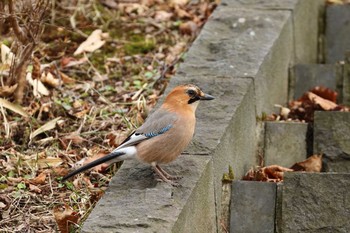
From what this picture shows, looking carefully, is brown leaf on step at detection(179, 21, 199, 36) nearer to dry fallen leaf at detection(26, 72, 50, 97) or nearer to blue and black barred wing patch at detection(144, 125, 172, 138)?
dry fallen leaf at detection(26, 72, 50, 97)

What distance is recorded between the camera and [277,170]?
235 inches

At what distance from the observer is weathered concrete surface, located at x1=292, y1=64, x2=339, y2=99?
708cm

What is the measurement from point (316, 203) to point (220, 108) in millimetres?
986

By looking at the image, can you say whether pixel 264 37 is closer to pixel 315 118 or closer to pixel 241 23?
pixel 241 23

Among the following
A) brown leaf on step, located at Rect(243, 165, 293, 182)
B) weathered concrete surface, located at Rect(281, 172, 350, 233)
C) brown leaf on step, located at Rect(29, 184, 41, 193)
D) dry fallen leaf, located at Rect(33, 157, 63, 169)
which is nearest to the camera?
weathered concrete surface, located at Rect(281, 172, 350, 233)

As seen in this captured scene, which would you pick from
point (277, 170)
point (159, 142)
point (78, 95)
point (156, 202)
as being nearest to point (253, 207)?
point (277, 170)

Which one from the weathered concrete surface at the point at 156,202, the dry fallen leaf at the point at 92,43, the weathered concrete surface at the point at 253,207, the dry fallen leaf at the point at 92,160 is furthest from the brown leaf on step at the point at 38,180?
the dry fallen leaf at the point at 92,43

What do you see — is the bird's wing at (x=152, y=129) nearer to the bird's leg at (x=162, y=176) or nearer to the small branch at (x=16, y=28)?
the bird's leg at (x=162, y=176)

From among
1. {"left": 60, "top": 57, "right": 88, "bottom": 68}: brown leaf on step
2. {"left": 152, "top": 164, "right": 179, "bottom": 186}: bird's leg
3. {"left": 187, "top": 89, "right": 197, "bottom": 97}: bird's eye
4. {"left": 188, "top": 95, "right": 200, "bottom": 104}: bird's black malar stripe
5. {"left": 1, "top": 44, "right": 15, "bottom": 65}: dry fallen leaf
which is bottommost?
{"left": 60, "top": 57, "right": 88, "bottom": 68}: brown leaf on step

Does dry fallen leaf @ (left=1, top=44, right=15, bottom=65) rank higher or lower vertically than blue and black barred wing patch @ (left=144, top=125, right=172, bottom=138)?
lower

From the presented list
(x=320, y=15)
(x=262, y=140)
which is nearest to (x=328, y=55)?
(x=320, y=15)

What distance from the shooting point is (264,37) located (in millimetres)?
6844

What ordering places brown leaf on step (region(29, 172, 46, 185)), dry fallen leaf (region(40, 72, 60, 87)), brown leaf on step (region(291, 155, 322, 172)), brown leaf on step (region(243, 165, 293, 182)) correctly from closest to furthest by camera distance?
brown leaf on step (region(29, 172, 46, 185)) < brown leaf on step (region(243, 165, 293, 182)) < brown leaf on step (region(291, 155, 322, 172)) < dry fallen leaf (region(40, 72, 60, 87))

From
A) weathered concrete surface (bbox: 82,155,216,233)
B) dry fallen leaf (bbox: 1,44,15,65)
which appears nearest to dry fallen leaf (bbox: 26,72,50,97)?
dry fallen leaf (bbox: 1,44,15,65)
